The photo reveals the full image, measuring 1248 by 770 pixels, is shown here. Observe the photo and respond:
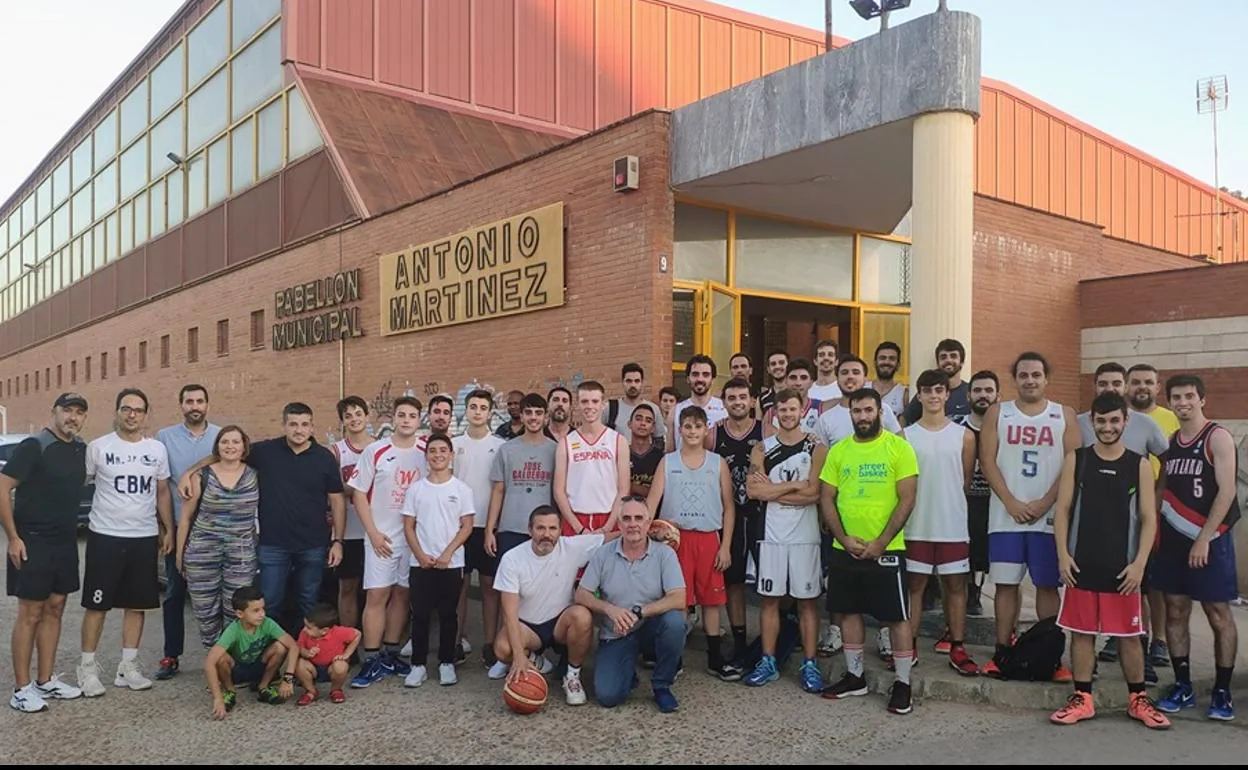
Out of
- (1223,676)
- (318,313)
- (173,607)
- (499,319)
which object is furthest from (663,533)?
(318,313)

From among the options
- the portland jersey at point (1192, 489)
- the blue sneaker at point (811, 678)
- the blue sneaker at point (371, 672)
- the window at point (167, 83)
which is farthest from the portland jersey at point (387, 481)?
the window at point (167, 83)

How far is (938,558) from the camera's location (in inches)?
236

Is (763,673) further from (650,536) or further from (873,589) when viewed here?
(650,536)

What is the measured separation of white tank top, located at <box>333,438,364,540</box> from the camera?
22.6 ft

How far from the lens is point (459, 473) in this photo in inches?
275

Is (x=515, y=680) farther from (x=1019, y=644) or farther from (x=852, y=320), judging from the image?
(x=852, y=320)

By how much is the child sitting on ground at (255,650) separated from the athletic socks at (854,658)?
332 cm

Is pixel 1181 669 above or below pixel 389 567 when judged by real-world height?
below

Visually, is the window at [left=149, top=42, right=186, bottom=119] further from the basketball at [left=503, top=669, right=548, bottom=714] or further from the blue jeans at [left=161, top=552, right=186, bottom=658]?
the basketball at [left=503, top=669, right=548, bottom=714]

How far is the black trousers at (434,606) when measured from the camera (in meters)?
6.27

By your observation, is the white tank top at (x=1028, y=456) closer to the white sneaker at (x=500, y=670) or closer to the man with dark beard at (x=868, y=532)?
the man with dark beard at (x=868, y=532)

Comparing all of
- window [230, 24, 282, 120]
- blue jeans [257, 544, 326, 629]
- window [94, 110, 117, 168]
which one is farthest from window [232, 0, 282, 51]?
blue jeans [257, 544, 326, 629]

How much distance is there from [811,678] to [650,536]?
4.32ft

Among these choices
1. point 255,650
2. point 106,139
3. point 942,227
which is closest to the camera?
point 255,650
